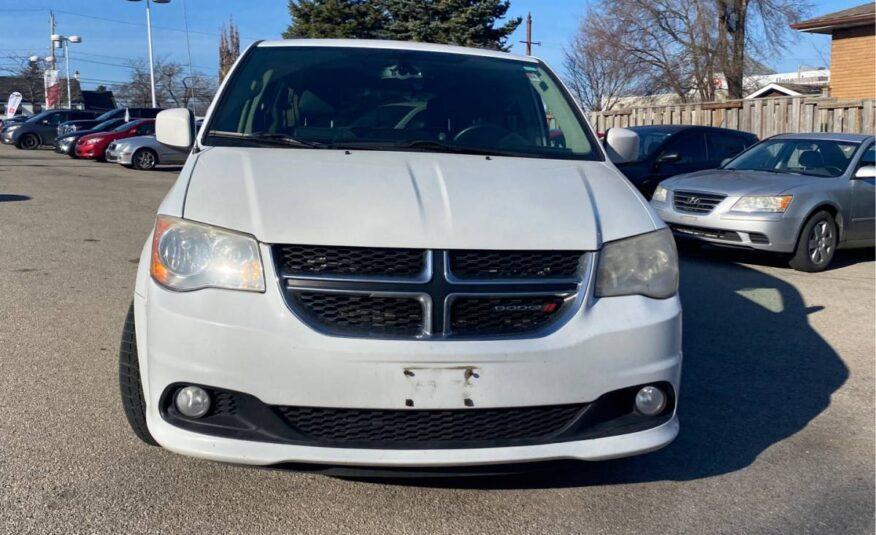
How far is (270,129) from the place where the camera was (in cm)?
425

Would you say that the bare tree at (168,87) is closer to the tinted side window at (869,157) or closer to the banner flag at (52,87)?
the banner flag at (52,87)

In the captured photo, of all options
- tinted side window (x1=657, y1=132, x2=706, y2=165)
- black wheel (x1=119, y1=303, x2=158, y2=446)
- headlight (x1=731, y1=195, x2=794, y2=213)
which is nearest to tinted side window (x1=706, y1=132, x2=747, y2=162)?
tinted side window (x1=657, y1=132, x2=706, y2=165)

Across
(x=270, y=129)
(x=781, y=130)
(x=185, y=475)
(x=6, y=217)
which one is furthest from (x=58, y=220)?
(x=781, y=130)

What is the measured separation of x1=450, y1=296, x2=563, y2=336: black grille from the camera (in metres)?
3.03

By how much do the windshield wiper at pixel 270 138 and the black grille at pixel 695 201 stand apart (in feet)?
20.8

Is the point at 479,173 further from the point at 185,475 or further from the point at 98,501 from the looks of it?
the point at 98,501

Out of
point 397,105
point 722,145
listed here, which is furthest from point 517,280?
point 722,145

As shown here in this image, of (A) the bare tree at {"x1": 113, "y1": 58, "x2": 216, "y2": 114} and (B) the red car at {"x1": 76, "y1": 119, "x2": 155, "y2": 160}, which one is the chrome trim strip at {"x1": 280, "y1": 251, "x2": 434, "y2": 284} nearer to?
(B) the red car at {"x1": 76, "y1": 119, "x2": 155, "y2": 160}

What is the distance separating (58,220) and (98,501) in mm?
8618

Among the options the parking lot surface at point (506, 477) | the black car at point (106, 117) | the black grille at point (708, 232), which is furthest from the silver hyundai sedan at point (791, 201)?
the black car at point (106, 117)

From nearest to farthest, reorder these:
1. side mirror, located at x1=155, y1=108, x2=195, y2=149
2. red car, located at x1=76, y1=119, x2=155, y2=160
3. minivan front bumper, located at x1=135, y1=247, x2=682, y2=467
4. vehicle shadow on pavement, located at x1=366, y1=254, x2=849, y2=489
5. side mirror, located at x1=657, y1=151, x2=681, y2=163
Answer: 1. minivan front bumper, located at x1=135, y1=247, x2=682, y2=467
2. vehicle shadow on pavement, located at x1=366, y1=254, x2=849, y2=489
3. side mirror, located at x1=155, y1=108, x2=195, y2=149
4. side mirror, located at x1=657, y1=151, x2=681, y2=163
5. red car, located at x1=76, y1=119, x2=155, y2=160

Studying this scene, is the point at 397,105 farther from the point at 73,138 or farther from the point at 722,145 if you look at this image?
the point at 73,138

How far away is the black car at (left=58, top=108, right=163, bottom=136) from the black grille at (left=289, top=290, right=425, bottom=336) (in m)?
28.3

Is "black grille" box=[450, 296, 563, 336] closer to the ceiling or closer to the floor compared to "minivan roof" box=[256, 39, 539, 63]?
closer to the floor
